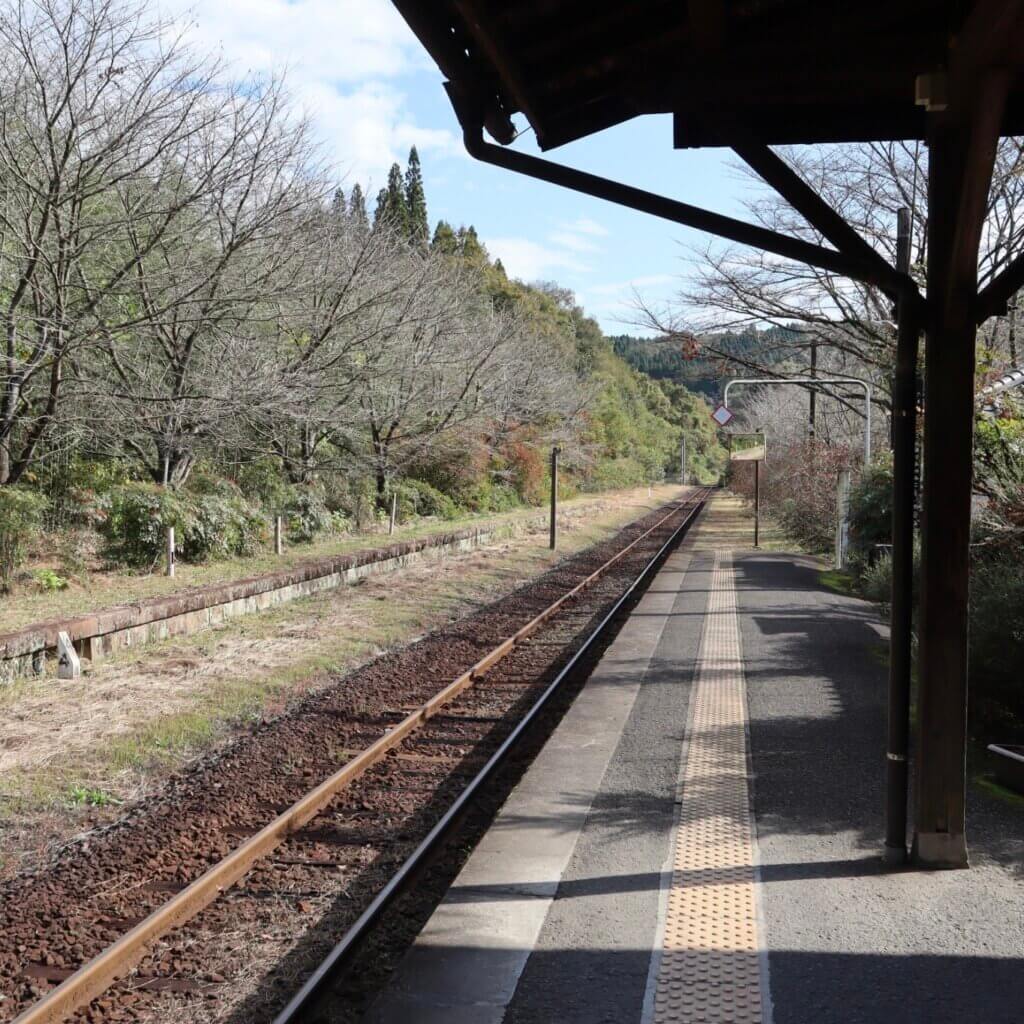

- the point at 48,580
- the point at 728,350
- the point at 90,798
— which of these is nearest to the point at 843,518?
the point at 728,350

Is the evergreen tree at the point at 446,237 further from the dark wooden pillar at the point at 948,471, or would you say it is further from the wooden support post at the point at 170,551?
the dark wooden pillar at the point at 948,471

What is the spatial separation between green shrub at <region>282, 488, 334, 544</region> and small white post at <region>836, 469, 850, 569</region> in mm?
10934

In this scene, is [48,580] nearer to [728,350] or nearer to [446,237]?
[728,350]

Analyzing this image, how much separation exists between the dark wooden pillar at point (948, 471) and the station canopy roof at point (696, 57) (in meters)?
0.36

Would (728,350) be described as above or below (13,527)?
above

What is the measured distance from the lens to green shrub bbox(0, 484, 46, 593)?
42.3ft

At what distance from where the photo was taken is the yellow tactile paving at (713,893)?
3.66 meters

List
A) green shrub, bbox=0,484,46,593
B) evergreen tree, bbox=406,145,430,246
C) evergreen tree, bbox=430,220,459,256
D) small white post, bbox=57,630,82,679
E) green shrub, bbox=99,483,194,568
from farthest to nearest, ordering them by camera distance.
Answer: evergreen tree, bbox=406,145,430,246, evergreen tree, bbox=430,220,459,256, green shrub, bbox=99,483,194,568, green shrub, bbox=0,484,46,593, small white post, bbox=57,630,82,679

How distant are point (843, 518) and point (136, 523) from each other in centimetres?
1266

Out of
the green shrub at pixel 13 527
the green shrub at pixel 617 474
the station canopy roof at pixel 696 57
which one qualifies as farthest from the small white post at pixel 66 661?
the green shrub at pixel 617 474

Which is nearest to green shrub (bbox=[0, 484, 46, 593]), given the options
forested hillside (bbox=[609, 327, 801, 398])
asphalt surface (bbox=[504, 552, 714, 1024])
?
asphalt surface (bbox=[504, 552, 714, 1024])

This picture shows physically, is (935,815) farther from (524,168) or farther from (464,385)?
(464,385)

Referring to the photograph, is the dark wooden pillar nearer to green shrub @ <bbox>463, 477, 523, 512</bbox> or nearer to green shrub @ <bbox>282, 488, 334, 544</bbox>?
green shrub @ <bbox>282, 488, 334, 544</bbox>

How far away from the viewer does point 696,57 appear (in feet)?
14.6
